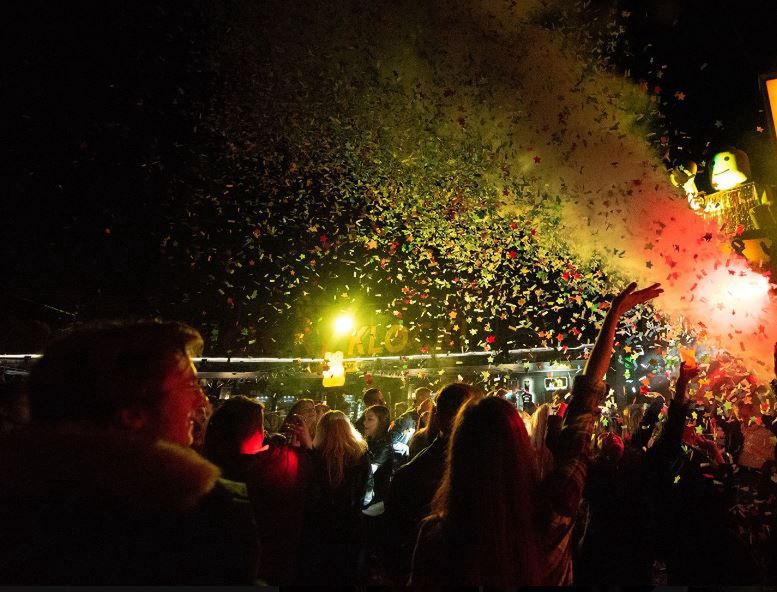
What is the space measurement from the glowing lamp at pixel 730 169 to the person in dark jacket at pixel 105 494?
230 inches

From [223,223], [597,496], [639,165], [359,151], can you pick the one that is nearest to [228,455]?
[597,496]

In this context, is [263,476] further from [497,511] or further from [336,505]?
[497,511]

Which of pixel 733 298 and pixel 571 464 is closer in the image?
pixel 571 464

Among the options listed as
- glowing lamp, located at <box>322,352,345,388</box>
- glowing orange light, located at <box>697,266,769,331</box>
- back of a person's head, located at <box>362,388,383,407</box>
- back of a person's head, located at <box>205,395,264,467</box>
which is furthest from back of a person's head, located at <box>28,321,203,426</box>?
glowing lamp, located at <box>322,352,345,388</box>

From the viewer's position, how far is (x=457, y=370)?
20.5 meters

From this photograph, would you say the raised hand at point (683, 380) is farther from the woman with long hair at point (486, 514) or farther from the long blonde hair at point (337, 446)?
the long blonde hair at point (337, 446)

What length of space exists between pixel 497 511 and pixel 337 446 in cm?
282

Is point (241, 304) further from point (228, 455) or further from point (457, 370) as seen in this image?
point (228, 455)

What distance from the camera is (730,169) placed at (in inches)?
204

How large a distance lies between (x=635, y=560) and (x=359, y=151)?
5390 mm

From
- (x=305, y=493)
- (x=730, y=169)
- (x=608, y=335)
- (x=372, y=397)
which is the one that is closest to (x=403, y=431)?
(x=372, y=397)

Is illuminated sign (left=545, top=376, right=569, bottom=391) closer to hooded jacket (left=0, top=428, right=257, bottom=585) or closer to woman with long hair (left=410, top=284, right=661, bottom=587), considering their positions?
woman with long hair (left=410, top=284, right=661, bottom=587)

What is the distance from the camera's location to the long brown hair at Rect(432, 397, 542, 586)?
185 cm

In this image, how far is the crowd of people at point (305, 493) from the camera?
48.2 inches
